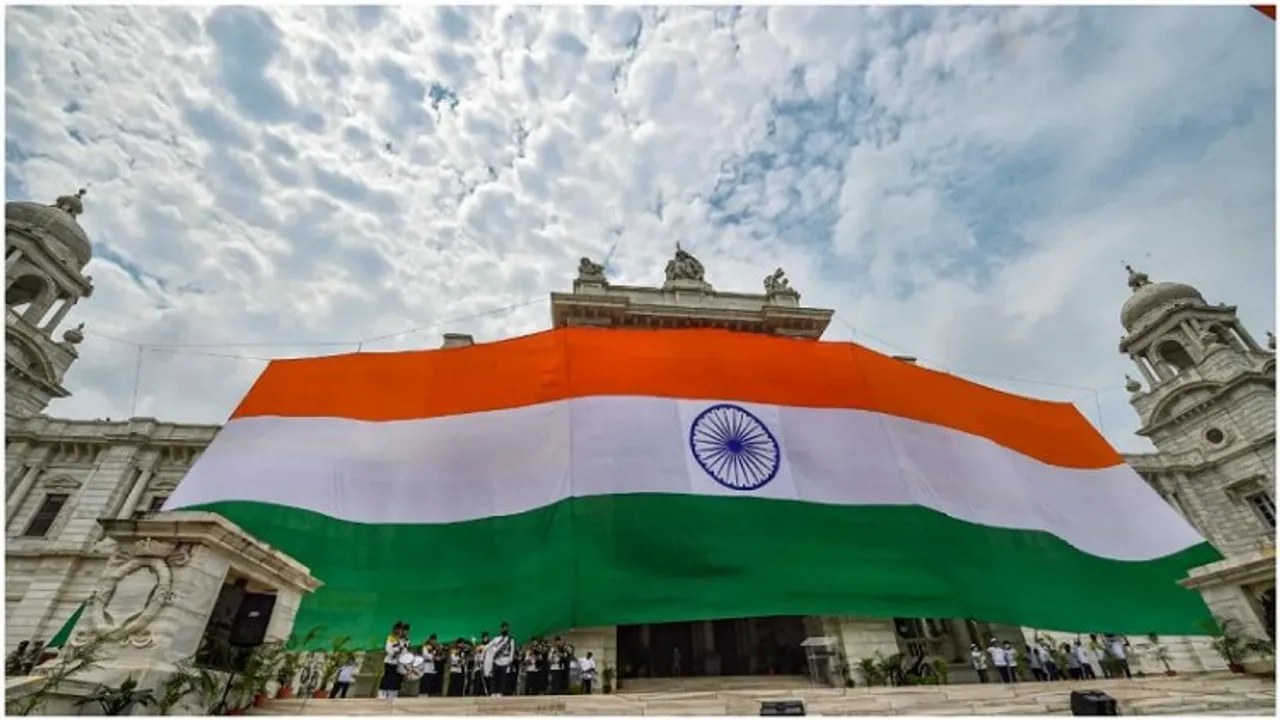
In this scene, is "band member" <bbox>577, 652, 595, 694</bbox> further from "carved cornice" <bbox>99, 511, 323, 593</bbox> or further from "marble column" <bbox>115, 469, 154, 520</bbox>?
"marble column" <bbox>115, 469, 154, 520</bbox>

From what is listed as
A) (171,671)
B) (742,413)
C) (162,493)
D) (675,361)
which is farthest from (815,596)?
(162,493)

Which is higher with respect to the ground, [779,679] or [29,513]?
[29,513]

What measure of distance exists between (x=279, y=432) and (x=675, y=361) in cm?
656

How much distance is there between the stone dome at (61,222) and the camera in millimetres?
36344

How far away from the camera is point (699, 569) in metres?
9.45

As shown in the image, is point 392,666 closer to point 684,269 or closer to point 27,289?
point 684,269

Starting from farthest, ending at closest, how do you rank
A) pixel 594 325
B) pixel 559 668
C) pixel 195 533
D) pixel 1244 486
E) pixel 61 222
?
pixel 61 222
pixel 1244 486
pixel 594 325
pixel 559 668
pixel 195 533

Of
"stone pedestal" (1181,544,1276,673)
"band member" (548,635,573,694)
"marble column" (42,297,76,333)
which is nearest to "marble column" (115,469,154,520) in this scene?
"marble column" (42,297,76,333)

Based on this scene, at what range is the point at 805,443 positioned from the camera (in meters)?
11.0

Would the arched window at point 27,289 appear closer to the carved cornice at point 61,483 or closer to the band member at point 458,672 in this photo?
the carved cornice at point 61,483

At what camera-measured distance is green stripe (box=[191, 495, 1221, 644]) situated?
7.82m

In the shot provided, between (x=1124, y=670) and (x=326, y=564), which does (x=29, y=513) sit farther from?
(x=1124, y=670)

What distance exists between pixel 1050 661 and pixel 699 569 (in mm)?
15887

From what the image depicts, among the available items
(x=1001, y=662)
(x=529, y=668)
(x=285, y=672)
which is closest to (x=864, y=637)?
(x=1001, y=662)
